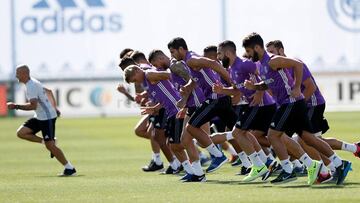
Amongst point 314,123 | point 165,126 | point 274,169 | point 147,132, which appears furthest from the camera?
point 147,132

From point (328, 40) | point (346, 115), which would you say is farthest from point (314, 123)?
point (328, 40)

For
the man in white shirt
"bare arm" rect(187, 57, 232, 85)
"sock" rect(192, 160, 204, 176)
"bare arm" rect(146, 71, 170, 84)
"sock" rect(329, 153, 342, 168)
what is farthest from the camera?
the man in white shirt

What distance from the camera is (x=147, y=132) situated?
82.0 feet

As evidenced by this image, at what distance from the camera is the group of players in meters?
18.7

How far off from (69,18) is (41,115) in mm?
35416

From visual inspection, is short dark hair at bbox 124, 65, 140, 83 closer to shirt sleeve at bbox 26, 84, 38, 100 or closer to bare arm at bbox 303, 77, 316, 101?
bare arm at bbox 303, 77, 316, 101

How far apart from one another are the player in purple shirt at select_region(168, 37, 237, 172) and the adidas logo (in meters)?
37.9

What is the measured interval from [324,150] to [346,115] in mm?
31854

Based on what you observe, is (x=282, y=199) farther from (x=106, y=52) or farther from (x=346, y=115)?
(x=106, y=52)

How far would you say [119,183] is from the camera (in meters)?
20.4

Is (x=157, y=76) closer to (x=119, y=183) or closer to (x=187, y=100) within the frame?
(x=187, y=100)

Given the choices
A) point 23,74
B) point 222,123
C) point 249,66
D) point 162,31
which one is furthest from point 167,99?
point 162,31

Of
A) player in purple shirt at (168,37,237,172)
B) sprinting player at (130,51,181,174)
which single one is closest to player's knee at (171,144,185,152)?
player in purple shirt at (168,37,237,172)

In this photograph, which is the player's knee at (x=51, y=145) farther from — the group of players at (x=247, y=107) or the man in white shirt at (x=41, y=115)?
the group of players at (x=247, y=107)
